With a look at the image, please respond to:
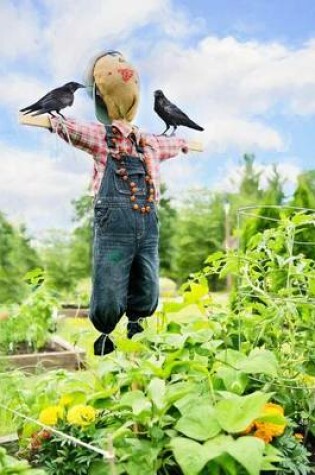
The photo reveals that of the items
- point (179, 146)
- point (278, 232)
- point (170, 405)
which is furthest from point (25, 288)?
point (170, 405)

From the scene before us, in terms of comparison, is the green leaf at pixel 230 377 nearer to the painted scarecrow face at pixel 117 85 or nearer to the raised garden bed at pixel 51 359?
the painted scarecrow face at pixel 117 85

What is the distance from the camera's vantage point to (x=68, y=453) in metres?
1.59

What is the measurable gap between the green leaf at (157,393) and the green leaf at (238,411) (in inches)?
5.0

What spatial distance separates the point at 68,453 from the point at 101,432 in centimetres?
9

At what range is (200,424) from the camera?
4.83 ft

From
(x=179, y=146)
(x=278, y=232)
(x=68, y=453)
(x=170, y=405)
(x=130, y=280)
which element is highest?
(x=179, y=146)

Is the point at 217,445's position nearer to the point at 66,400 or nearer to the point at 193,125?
the point at 66,400

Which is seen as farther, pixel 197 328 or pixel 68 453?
pixel 197 328

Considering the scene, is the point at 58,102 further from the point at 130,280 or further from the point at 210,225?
the point at 210,225

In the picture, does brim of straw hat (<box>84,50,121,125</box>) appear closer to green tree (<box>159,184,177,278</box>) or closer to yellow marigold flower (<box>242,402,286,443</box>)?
yellow marigold flower (<box>242,402,286,443</box>)

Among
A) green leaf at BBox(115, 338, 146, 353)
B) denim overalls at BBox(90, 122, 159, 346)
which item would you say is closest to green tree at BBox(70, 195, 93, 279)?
denim overalls at BBox(90, 122, 159, 346)

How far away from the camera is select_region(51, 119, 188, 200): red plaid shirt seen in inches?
85.2

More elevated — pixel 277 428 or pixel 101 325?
pixel 101 325

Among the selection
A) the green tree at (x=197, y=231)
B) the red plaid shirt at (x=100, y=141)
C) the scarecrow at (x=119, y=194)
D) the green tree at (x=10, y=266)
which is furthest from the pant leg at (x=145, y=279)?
the green tree at (x=197, y=231)
